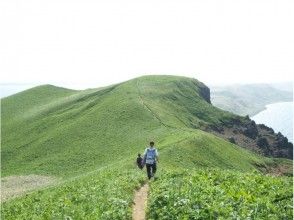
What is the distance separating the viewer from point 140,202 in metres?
28.5

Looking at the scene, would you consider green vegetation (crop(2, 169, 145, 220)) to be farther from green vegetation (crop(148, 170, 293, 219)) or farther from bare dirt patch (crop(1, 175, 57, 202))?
bare dirt patch (crop(1, 175, 57, 202))

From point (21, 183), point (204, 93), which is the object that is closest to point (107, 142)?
point (21, 183)

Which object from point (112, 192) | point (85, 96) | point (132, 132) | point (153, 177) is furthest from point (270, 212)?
point (85, 96)

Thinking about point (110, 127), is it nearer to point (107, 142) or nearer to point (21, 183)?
point (107, 142)

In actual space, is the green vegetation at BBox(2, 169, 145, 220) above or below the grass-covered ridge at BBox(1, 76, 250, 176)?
above

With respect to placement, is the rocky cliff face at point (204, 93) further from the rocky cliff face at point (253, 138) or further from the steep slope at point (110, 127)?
the rocky cliff face at point (253, 138)

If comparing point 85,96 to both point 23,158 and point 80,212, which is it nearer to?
point 23,158

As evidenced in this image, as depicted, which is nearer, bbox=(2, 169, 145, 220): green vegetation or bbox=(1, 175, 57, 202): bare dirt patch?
bbox=(2, 169, 145, 220): green vegetation

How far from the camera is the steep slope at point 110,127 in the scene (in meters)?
76.8

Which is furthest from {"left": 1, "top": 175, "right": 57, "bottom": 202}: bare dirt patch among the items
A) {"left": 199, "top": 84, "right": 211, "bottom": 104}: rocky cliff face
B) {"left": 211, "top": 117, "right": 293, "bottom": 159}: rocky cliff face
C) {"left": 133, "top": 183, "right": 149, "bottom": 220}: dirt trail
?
{"left": 199, "top": 84, "right": 211, "bottom": 104}: rocky cliff face

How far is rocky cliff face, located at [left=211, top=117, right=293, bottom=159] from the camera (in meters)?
130

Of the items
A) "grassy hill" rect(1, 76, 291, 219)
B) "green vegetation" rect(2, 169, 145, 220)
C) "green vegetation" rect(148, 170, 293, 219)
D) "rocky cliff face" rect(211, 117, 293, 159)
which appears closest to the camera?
"green vegetation" rect(148, 170, 293, 219)

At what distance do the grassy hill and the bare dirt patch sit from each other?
2722mm

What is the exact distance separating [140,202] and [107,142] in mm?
58754
